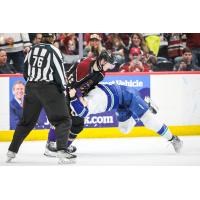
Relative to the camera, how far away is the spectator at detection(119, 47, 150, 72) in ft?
19.3

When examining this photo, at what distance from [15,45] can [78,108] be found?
4.68 feet

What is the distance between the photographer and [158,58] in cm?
595

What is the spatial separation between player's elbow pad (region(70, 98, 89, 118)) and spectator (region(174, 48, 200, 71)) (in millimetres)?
1884

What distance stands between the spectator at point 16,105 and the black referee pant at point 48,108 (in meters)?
1.63

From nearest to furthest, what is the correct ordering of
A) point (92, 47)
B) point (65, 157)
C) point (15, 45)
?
point (65, 157) → point (15, 45) → point (92, 47)

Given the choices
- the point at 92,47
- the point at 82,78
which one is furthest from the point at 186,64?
the point at 82,78

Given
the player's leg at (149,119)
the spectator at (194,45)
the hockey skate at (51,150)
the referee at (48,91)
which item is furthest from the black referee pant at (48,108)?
the spectator at (194,45)

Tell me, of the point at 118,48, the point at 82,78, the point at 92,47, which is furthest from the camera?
the point at 118,48

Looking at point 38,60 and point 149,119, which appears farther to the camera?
point 149,119

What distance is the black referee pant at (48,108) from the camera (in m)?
3.94

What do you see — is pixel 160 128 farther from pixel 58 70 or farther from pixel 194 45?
pixel 194 45

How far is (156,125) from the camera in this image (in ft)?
15.5

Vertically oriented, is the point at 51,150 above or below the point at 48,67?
below

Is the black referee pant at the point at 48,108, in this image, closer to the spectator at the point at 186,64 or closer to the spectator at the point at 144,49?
the spectator at the point at 144,49
